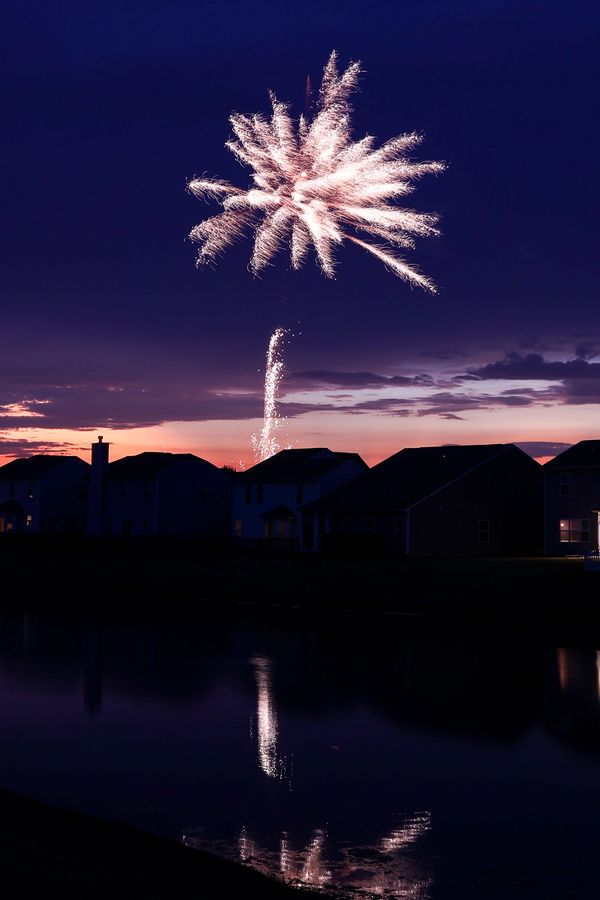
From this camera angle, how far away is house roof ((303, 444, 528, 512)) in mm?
60719

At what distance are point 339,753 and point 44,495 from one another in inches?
2961

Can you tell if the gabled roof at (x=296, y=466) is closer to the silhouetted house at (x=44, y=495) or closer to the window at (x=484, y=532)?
the window at (x=484, y=532)

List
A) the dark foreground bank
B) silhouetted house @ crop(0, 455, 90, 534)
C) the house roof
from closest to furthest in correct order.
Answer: the dark foreground bank, the house roof, silhouetted house @ crop(0, 455, 90, 534)

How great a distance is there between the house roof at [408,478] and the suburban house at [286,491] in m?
1.77

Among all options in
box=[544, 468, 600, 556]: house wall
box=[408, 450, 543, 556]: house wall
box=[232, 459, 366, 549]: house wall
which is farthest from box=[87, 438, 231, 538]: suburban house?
box=[544, 468, 600, 556]: house wall

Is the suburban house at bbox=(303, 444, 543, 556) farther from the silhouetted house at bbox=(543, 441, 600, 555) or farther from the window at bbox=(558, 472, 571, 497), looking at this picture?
the window at bbox=(558, 472, 571, 497)

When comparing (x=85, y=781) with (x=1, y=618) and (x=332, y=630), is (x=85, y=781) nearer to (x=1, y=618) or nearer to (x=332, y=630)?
(x=332, y=630)

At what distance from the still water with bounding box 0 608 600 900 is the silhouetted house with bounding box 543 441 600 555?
31635 mm

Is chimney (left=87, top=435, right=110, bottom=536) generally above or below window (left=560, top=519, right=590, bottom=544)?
above

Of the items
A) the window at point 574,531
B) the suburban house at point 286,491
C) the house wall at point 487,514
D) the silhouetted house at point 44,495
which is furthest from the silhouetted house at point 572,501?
the silhouetted house at point 44,495

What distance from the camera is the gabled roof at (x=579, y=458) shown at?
5797 centimetres

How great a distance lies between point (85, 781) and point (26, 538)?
61.8 metres

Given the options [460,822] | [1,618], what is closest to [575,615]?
[1,618]

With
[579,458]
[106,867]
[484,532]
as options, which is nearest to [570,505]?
[579,458]
